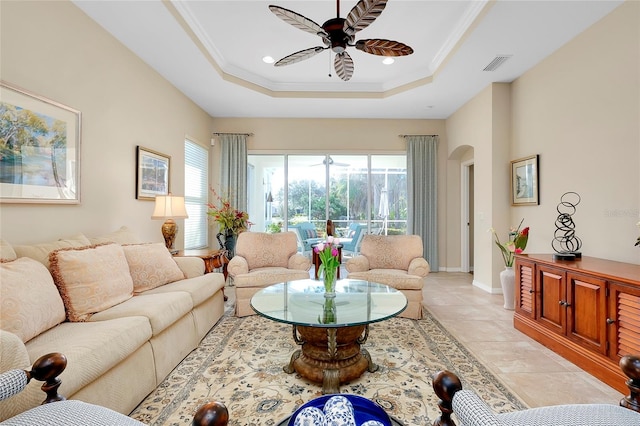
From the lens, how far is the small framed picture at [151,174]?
358cm

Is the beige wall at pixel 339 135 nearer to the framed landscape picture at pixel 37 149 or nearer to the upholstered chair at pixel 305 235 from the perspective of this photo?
the upholstered chair at pixel 305 235

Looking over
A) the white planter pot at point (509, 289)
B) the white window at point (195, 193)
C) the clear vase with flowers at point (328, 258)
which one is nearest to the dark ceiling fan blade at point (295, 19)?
the clear vase with flowers at point (328, 258)

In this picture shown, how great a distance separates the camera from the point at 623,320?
2027mm

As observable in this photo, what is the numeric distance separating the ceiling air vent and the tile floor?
301 centimetres

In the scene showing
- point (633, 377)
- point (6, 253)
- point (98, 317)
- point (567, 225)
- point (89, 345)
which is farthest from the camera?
point (567, 225)

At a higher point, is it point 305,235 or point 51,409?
point 305,235

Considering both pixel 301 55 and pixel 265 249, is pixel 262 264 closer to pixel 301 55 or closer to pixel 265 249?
pixel 265 249

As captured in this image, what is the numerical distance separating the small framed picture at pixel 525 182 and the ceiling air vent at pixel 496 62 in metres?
1.23

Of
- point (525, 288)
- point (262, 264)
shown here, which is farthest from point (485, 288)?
point (262, 264)

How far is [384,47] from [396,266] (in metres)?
2.47

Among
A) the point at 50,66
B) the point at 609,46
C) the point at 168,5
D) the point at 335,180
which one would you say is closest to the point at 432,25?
the point at 609,46

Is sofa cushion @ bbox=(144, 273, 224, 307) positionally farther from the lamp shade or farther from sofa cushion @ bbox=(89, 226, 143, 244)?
the lamp shade

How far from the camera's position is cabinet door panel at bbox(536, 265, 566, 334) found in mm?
2545

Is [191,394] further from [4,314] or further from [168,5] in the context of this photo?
[168,5]
